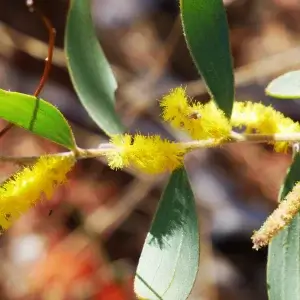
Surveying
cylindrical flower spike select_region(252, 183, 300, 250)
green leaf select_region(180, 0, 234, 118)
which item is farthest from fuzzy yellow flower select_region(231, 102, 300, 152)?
cylindrical flower spike select_region(252, 183, 300, 250)

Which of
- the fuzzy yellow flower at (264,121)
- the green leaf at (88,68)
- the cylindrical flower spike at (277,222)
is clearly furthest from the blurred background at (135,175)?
the cylindrical flower spike at (277,222)

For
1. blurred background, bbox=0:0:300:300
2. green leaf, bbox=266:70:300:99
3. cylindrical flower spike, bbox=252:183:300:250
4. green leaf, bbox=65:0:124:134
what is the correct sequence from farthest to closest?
1. blurred background, bbox=0:0:300:300
2. green leaf, bbox=65:0:124:134
3. green leaf, bbox=266:70:300:99
4. cylindrical flower spike, bbox=252:183:300:250


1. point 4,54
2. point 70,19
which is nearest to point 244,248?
point 4,54

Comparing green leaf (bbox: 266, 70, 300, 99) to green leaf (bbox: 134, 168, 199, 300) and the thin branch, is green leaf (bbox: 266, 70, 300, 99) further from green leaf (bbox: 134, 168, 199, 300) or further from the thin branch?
green leaf (bbox: 134, 168, 199, 300)

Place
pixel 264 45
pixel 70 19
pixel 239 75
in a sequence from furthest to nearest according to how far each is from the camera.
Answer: pixel 264 45 → pixel 239 75 → pixel 70 19

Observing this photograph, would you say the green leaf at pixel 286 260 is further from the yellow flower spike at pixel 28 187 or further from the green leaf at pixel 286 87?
the yellow flower spike at pixel 28 187

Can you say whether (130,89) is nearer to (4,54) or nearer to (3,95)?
(4,54)
